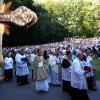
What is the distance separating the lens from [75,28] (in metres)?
74.7

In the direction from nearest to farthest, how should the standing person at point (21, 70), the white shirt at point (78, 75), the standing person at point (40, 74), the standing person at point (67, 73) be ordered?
the white shirt at point (78, 75) → the standing person at point (67, 73) → the standing person at point (40, 74) → the standing person at point (21, 70)

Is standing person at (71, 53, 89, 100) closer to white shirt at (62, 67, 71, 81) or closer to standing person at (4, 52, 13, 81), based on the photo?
white shirt at (62, 67, 71, 81)

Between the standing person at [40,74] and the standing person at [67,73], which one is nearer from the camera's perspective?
the standing person at [67,73]

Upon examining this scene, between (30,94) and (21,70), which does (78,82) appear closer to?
(30,94)

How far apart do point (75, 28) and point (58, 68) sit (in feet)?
189

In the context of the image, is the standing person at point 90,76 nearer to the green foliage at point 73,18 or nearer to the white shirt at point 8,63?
the white shirt at point 8,63

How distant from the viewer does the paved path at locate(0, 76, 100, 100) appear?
14282 millimetres

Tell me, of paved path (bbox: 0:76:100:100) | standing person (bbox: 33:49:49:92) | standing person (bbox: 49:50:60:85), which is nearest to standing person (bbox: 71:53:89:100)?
paved path (bbox: 0:76:100:100)

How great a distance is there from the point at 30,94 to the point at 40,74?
90cm

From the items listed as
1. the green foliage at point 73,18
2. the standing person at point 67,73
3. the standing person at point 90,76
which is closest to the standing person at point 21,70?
the standing person at point 67,73

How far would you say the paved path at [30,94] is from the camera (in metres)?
14.3

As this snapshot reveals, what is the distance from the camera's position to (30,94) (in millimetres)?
15383

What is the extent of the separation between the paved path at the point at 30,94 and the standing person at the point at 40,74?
32cm

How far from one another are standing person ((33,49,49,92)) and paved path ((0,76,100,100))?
12.5 inches
